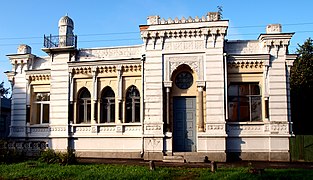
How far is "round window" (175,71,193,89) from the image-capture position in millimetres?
20688

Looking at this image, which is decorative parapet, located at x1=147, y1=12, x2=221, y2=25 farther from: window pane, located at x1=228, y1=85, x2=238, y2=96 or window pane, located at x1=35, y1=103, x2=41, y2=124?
window pane, located at x1=35, y1=103, x2=41, y2=124

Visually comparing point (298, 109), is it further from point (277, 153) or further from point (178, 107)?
point (178, 107)

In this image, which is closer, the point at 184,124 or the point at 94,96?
the point at 184,124

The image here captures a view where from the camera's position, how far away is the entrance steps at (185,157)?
18750 millimetres

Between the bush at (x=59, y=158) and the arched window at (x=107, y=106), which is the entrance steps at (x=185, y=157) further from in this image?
the bush at (x=59, y=158)

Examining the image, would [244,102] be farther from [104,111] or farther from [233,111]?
[104,111]

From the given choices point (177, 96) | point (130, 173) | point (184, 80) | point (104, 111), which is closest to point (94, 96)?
point (104, 111)

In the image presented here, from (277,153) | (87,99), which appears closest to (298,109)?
(277,153)

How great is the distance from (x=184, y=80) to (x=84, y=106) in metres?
6.68

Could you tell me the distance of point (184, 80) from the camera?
20812 mm

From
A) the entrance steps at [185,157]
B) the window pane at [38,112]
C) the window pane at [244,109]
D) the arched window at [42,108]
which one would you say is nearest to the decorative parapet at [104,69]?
the arched window at [42,108]

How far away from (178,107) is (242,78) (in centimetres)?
406

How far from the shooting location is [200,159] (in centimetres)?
1875

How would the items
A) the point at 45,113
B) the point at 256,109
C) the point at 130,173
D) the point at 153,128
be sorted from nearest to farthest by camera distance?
the point at 130,173, the point at 153,128, the point at 256,109, the point at 45,113
